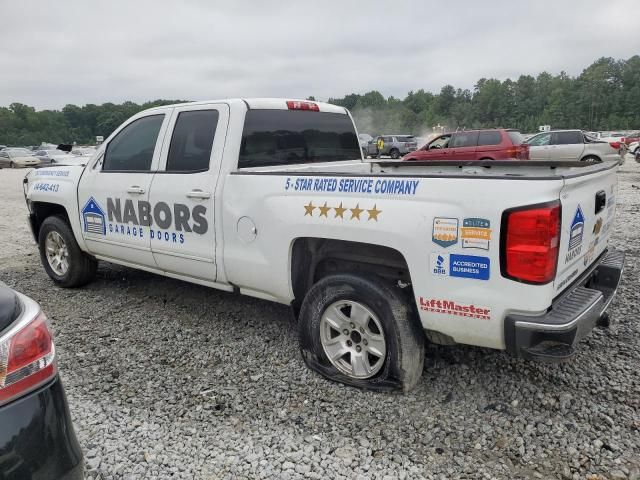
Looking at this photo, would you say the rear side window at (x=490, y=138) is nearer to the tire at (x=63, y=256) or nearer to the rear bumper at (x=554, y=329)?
the tire at (x=63, y=256)

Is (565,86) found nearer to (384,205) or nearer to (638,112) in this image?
(638,112)

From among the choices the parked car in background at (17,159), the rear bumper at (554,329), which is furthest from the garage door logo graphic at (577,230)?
the parked car in background at (17,159)

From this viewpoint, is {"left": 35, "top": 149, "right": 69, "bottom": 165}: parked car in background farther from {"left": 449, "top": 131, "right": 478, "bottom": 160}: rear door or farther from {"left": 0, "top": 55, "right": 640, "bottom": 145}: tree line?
{"left": 0, "top": 55, "right": 640, "bottom": 145}: tree line

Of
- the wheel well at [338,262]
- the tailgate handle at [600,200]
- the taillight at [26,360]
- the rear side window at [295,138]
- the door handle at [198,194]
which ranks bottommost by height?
the wheel well at [338,262]

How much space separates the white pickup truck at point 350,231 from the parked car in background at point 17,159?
35259 millimetres

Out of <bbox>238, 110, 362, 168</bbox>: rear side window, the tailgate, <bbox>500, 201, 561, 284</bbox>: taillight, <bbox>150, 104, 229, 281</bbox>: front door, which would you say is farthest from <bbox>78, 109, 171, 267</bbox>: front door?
the tailgate

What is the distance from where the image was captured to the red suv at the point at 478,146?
1559 cm

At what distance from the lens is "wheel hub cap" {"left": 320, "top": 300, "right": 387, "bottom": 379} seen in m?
3.19

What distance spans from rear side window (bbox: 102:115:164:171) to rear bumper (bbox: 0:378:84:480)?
297 cm

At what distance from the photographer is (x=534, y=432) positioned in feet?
9.29

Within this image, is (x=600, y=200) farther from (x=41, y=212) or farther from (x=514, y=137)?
(x=514, y=137)

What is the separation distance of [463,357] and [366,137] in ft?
111

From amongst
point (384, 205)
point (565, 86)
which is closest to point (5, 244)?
point (384, 205)

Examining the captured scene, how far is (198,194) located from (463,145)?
14300 mm
